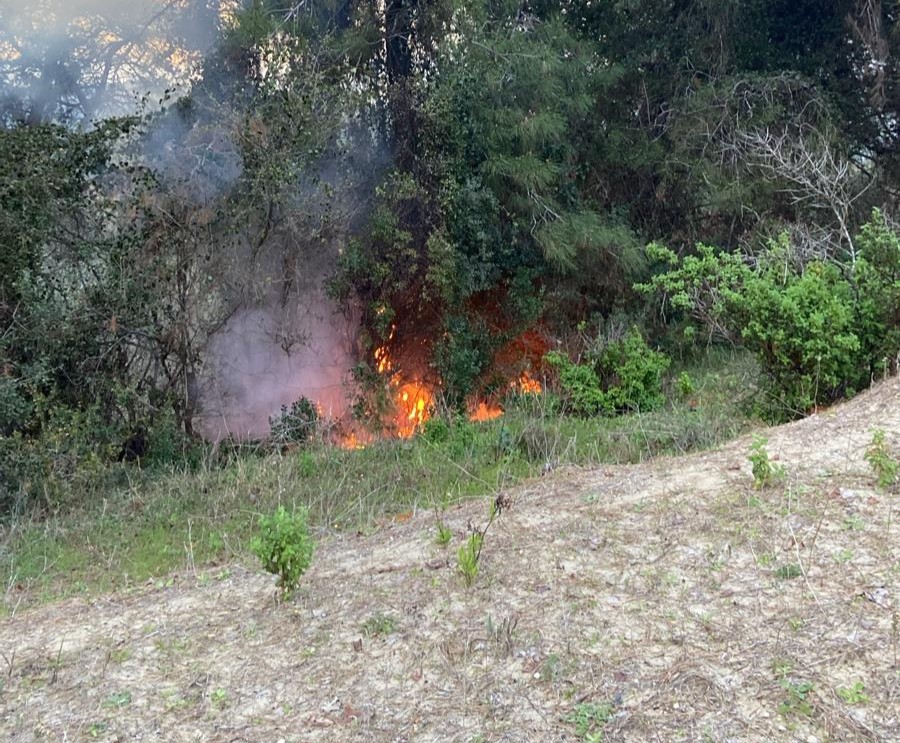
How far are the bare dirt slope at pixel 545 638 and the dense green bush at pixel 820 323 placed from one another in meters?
2.54

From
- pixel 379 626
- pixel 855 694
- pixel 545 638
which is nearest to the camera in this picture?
pixel 855 694

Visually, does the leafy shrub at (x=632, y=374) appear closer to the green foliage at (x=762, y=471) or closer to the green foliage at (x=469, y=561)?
the green foliage at (x=762, y=471)

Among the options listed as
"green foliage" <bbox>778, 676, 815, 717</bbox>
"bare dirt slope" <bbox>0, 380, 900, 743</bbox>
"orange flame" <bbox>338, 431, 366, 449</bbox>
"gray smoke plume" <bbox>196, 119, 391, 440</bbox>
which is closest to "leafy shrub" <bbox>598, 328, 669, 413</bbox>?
"orange flame" <bbox>338, 431, 366, 449</bbox>

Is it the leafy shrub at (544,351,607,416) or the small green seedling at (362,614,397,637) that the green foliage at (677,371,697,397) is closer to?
the leafy shrub at (544,351,607,416)

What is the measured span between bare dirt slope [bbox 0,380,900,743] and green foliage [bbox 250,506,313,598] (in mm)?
171

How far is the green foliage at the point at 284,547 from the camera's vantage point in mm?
4266

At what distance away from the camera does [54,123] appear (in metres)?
10.3

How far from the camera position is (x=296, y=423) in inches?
477

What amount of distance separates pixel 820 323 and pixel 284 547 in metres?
4.88

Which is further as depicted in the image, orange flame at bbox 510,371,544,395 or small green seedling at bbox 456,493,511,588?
orange flame at bbox 510,371,544,395

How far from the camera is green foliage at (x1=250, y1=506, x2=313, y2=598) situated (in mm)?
4266

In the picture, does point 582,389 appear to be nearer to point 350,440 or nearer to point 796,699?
point 350,440

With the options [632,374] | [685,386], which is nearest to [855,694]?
[685,386]

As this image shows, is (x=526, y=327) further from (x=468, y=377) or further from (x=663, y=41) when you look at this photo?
(x=663, y=41)
